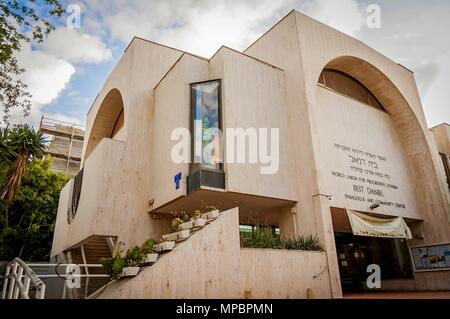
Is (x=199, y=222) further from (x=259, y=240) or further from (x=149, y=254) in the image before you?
(x=259, y=240)

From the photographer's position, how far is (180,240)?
6871 mm

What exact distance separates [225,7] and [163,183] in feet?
19.8

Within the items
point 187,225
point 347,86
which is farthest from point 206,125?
point 347,86

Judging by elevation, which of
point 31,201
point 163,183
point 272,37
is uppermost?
point 272,37

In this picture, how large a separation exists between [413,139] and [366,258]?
20.3ft

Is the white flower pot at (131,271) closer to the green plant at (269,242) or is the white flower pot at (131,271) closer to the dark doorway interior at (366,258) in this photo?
the green plant at (269,242)

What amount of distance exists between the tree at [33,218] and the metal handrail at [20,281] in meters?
15.0

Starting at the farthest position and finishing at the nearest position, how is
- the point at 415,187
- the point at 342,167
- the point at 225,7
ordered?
the point at 415,187, the point at 342,167, the point at 225,7

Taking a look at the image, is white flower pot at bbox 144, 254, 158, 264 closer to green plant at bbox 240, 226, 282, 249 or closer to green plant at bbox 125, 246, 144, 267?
green plant at bbox 125, 246, 144, 267

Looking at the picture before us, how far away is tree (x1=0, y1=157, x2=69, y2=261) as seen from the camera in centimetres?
1788

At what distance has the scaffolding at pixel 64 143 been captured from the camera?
1136 inches

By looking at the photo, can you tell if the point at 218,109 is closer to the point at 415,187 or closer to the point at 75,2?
the point at 75,2

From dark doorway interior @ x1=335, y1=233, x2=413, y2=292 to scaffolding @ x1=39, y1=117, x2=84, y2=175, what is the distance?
79.9 feet
